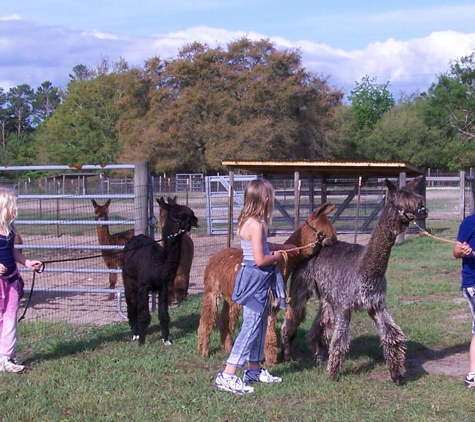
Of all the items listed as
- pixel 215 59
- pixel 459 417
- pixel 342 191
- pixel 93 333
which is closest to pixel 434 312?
pixel 459 417

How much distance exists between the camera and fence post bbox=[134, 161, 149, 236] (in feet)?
27.1

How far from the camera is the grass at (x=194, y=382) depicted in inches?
192

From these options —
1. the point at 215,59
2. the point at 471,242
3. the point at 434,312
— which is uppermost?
the point at 215,59

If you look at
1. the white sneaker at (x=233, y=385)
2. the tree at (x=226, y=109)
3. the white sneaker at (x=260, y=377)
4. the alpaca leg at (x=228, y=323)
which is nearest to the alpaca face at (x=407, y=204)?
the white sneaker at (x=260, y=377)

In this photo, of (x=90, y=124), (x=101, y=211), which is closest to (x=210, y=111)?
(x=90, y=124)

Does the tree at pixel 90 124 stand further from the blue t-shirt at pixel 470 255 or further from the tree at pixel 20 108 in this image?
the blue t-shirt at pixel 470 255

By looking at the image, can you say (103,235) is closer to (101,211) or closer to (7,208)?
(101,211)

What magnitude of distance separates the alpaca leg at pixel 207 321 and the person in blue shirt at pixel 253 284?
3.41 ft

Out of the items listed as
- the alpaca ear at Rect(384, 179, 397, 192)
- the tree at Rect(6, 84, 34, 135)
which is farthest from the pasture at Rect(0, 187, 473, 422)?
the tree at Rect(6, 84, 34, 135)

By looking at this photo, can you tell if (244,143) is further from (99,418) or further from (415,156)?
(99,418)

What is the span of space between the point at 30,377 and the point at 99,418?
4.35 feet

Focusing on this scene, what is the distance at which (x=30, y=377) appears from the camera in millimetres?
5777

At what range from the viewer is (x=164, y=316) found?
274 inches

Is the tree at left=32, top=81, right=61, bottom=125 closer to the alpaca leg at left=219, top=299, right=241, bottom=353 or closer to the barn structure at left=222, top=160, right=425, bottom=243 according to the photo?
the barn structure at left=222, top=160, right=425, bottom=243
